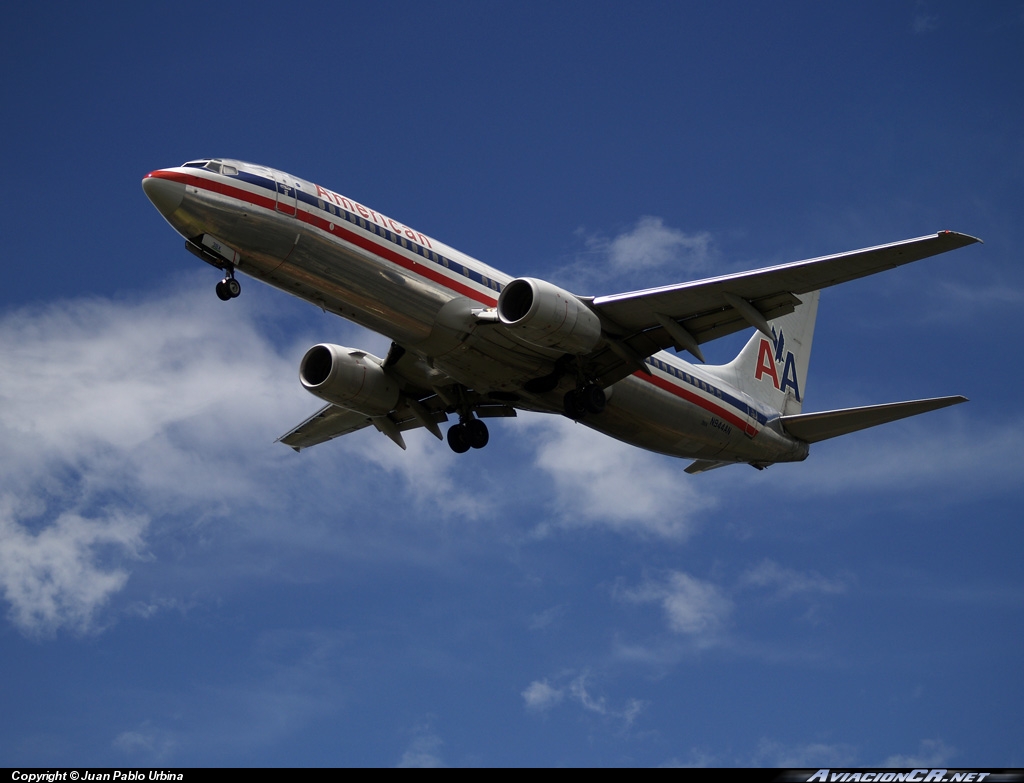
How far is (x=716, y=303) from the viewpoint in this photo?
93.6 feet

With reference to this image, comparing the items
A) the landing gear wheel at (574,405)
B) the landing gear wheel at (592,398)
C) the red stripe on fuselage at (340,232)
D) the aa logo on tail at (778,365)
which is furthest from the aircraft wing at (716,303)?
the aa logo on tail at (778,365)

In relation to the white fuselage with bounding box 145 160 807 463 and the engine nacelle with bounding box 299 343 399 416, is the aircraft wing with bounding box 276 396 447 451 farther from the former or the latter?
the white fuselage with bounding box 145 160 807 463

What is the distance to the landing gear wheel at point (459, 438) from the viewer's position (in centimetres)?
3328

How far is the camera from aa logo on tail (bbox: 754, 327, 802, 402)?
3791cm

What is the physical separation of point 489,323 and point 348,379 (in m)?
5.75

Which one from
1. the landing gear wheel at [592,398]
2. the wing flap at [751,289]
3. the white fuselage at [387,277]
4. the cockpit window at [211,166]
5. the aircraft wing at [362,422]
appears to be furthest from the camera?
the aircraft wing at [362,422]

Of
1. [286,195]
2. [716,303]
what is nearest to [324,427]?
[286,195]

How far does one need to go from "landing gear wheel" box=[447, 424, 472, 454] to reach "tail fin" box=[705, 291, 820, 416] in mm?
7876

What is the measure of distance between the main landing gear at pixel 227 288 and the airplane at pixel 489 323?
3cm

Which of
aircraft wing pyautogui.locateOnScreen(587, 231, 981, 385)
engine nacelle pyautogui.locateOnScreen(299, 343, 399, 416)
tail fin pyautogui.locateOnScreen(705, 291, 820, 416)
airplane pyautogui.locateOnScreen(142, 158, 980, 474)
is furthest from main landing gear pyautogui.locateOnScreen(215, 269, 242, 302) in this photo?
tail fin pyautogui.locateOnScreen(705, 291, 820, 416)

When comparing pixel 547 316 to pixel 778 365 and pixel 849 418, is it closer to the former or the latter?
pixel 849 418

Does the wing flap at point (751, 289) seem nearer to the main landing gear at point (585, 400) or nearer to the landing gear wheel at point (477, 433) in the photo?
the main landing gear at point (585, 400)

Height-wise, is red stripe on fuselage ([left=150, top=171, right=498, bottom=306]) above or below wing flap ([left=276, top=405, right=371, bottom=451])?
below
